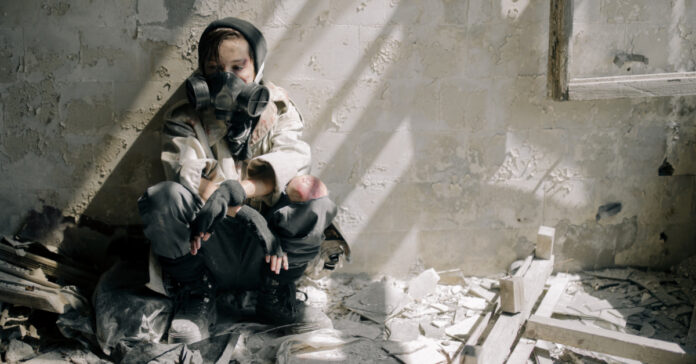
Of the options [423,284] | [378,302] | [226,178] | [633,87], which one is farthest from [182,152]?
[633,87]

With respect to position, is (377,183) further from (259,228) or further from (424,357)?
(424,357)

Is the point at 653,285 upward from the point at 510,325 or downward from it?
downward

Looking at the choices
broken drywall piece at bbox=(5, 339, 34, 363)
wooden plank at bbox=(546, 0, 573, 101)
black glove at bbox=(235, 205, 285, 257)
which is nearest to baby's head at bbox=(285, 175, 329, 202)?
black glove at bbox=(235, 205, 285, 257)

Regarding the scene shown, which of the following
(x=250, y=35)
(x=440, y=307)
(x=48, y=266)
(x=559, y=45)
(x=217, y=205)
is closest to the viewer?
(x=217, y=205)

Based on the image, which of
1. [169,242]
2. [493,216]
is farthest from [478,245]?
[169,242]

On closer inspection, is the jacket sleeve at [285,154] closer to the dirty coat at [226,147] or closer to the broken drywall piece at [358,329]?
the dirty coat at [226,147]

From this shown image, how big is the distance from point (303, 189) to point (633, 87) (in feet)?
7.28

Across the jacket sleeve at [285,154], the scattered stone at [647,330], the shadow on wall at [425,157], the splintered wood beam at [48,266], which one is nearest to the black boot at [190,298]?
the jacket sleeve at [285,154]

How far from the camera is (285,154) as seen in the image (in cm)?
289

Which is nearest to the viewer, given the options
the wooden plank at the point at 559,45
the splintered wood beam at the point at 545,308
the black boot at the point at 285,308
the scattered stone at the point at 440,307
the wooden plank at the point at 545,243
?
the splintered wood beam at the point at 545,308

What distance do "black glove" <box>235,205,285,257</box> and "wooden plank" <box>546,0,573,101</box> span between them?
6.79ft

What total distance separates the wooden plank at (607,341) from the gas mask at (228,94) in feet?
6.37

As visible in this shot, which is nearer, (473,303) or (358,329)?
(358,329)

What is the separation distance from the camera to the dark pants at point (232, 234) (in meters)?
2.55
